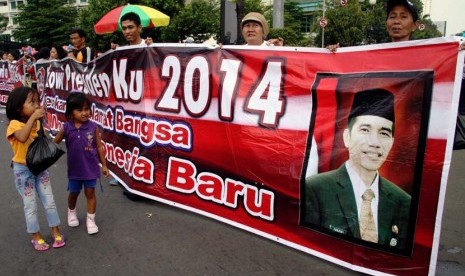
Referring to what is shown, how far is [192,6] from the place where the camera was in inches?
1178

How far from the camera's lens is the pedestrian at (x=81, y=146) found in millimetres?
3566

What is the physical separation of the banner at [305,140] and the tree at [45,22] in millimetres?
41829

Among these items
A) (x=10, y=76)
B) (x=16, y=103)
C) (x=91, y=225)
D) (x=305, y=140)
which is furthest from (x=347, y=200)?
(x=10, y=76)

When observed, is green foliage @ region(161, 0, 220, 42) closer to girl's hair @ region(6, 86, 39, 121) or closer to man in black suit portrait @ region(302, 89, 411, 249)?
girl's hair @ region(6, 86, 39, 121)

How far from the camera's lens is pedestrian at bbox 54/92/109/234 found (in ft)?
11.7

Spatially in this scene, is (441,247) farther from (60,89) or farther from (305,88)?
(60,89)

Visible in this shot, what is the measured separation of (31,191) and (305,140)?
2.32 meters

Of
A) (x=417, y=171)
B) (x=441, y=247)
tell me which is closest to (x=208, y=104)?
(x=417, y=171)

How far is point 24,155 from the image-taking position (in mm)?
3285

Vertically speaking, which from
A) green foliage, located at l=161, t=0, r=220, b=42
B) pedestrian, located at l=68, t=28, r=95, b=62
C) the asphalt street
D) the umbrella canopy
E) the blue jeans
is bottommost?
the asphalt street

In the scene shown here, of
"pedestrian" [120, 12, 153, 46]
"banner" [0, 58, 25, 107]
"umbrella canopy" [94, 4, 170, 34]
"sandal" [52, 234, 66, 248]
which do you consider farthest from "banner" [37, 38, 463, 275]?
"banner" [0, 58, 25, 107]

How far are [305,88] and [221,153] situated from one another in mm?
1025

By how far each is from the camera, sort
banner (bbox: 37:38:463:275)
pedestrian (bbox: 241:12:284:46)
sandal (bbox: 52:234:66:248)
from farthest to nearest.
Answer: pedestrian (bbox: 241:12:284:46)
sandal (bbox: 52:234:66:248)
banner (bbox: 37:38:463:275)

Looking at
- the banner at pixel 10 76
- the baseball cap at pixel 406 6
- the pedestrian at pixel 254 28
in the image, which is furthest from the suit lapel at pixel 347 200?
the banner at pixel 10 76
